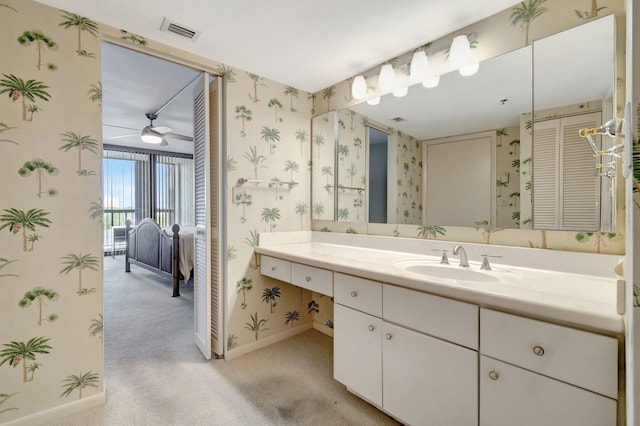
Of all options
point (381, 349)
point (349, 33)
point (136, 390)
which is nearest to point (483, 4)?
point (349, 33)

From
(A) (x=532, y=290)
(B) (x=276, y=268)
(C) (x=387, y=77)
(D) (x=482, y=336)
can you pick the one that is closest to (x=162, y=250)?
(B) (x=276, y=268)

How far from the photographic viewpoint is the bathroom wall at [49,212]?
1440mm

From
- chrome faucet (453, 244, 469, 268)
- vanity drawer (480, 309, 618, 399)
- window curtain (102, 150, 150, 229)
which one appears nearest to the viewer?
vanity drawer (480, 309, 618, 399)

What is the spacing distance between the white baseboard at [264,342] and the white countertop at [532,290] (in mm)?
1056

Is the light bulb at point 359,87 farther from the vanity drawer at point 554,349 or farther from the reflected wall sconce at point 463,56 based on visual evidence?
the vanity drawer at point 554,349

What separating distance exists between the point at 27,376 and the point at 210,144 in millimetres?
1655

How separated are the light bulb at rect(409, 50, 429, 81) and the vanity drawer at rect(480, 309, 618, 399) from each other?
146cm

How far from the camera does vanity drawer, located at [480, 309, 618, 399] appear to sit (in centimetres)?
86

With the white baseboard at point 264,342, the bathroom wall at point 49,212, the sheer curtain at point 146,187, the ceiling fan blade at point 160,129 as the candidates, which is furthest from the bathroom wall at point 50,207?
the sheer curtain at point 146,187

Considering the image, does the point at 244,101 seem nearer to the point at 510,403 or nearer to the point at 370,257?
the point at 370,257

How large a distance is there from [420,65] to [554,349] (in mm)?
1638

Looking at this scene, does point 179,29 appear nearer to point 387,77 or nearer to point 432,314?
point 387,77

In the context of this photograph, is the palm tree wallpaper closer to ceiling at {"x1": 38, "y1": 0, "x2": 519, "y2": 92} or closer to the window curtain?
ceiling at {"x1": 38, "y1": 0, "x2": 519, "y2": 92}

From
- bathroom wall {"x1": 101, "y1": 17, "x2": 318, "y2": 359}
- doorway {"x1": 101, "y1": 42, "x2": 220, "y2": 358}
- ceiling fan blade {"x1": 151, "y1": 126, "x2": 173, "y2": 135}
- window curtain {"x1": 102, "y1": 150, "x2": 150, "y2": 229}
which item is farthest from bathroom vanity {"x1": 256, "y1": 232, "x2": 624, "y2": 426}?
Result: window curtain {"x1": 102, "y1": 150, "x2": 150, "y2": 229}
